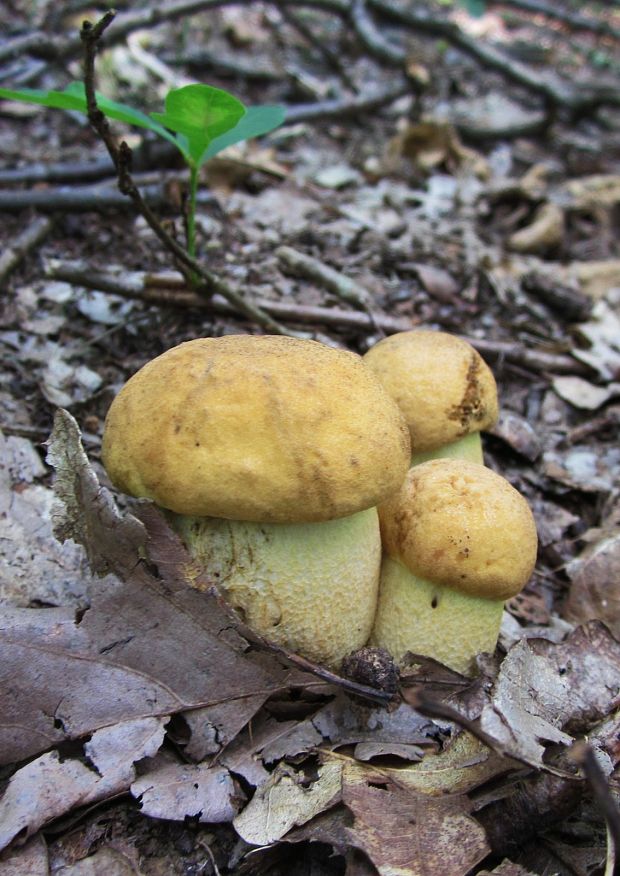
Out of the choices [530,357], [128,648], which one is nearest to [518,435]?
[530,357]

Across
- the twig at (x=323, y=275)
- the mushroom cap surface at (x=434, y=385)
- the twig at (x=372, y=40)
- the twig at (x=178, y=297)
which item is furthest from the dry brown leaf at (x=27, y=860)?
the twig at (x=372, y=40)

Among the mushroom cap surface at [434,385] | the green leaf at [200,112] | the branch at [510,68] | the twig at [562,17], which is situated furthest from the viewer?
the twig at [562,17]

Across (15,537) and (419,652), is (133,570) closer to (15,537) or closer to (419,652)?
(15,537)

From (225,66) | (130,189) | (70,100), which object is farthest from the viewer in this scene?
(225,66)

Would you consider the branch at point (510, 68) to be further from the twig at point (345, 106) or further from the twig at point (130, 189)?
the twig at point (130, 189)

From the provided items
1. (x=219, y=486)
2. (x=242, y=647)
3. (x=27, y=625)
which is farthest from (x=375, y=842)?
(x=27, y=625)

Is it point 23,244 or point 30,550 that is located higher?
point 23,244

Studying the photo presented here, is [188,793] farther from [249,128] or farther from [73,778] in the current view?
[249,128]
